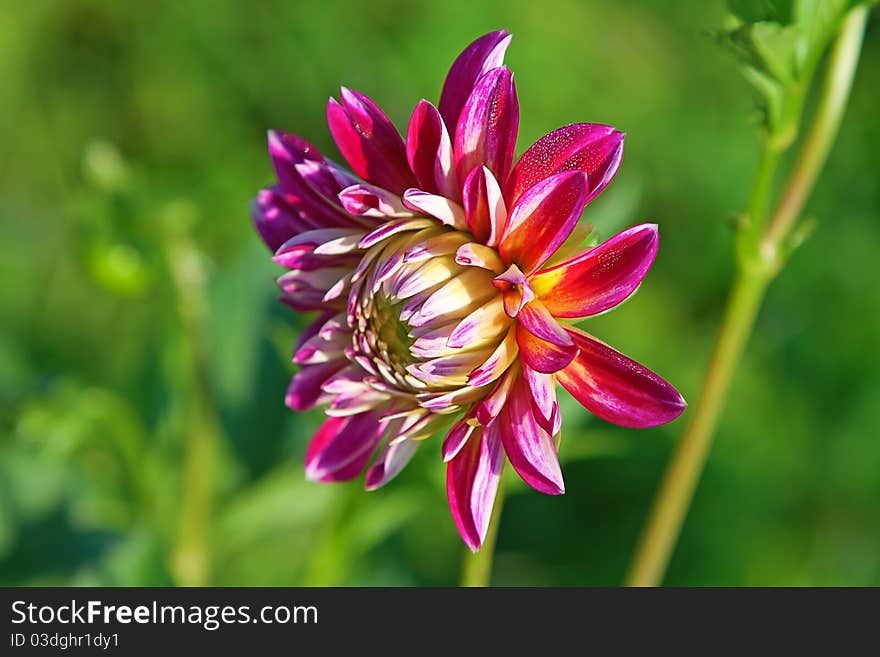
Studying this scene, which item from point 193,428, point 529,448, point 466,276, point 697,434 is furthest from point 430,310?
point 193,428

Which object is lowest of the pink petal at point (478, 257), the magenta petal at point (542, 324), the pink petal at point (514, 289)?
the magenta petal at point (542, 324)

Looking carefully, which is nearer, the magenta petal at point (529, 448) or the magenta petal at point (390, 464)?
the magenta petal at point (529, 448)

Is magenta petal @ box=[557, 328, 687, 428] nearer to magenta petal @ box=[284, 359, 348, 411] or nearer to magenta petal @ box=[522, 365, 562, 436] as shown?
magenta petal @ box=[522, 365, 562, 436]

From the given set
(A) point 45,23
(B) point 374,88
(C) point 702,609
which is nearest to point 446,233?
(C) point 702,609

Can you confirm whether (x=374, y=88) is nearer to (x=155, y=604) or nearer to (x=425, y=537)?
(x=425, y=537)

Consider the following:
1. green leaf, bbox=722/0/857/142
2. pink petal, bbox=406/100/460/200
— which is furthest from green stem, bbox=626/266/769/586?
pink petal, bbox=406/100/460/200

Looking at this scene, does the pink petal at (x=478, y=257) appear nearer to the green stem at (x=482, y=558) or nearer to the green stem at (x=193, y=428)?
the green stem at (x=482, y=558)

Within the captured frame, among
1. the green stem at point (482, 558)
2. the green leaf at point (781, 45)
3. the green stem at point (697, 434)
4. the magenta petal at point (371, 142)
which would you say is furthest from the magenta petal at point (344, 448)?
the green leaf at point (781, 45)

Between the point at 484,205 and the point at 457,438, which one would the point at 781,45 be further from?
the point at 457,438
